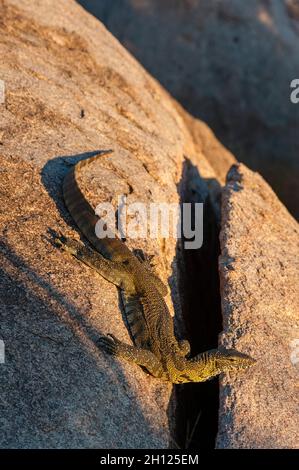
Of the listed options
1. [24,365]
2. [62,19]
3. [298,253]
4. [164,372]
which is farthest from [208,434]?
[62,19]

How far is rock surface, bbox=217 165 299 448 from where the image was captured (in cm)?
643

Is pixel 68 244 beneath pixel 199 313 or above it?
above

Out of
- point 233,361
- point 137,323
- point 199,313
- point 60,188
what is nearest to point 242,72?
point 199,313

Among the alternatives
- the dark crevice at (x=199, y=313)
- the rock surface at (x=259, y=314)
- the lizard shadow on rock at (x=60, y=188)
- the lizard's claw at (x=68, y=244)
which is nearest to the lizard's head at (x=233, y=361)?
the rock surface at (x=259, y=314)

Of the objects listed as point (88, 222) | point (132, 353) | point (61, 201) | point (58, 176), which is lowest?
point (132, 353)

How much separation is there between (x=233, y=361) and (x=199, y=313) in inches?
74.3

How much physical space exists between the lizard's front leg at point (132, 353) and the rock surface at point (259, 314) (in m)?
0.62

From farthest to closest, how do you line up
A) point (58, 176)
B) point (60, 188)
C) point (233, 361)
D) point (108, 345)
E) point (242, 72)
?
1. point (242, 72)
2. point (58, 176)
3. point (60, 188)
4. point (233, 361)
5. point (108, 345)

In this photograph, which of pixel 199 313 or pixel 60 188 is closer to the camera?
pixel 60 188

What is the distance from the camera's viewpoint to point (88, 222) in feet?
25.0

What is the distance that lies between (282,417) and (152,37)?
37.3 feet

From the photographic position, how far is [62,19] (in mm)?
10828

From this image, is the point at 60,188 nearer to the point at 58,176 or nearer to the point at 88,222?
the point at 58,176

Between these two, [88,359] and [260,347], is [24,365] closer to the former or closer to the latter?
[88,359]
